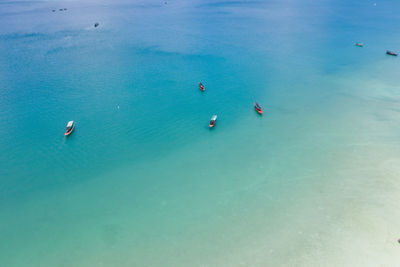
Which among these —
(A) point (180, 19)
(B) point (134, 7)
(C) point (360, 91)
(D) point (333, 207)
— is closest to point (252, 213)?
(D) point (333, 207)

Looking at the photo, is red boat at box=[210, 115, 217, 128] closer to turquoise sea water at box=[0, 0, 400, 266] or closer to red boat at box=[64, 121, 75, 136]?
turquoise sea water at box=[0, 0, 400, 266]

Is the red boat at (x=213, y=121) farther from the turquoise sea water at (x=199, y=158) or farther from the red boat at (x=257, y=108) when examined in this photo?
the red boat at (x=257, y=108)

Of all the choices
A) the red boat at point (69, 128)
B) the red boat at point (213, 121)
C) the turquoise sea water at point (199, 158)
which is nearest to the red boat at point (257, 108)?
the turquoise sea water at point (199, 158)

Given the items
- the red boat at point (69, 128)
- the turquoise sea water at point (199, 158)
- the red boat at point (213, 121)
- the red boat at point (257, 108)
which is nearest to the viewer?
the turquoise sea water at point (199, 158)

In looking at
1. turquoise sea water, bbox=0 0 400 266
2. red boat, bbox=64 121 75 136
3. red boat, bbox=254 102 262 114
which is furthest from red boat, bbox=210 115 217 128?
red boat, bbox=64 121 75 136

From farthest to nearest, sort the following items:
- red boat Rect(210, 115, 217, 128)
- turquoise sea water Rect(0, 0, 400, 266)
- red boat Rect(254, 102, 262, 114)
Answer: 1. red boat Rect(254, 102, 262, 114)
2. red boat Rect(210, 115, 217, 128)
3. turquoise sea water Rect(0, 0, 400, 266)

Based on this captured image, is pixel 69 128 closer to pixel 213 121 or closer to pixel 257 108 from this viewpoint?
pixel 213 121

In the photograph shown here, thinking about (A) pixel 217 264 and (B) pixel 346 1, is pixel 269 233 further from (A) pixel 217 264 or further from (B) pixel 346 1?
(B) pixel 346 1

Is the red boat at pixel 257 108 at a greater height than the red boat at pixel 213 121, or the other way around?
the red boat at pixel 257 108
